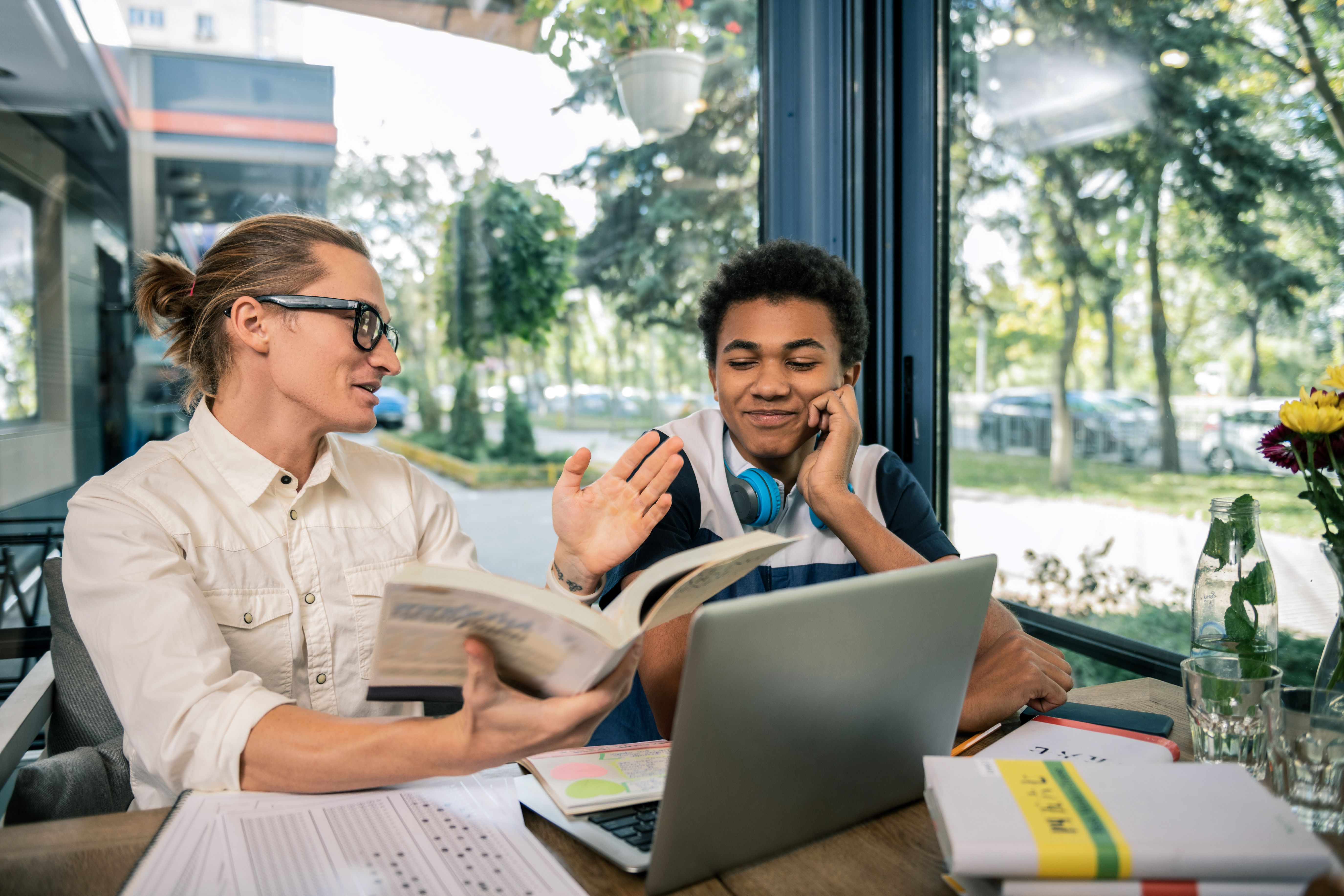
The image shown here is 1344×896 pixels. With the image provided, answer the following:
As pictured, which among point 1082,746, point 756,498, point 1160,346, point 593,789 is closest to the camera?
point 593,789

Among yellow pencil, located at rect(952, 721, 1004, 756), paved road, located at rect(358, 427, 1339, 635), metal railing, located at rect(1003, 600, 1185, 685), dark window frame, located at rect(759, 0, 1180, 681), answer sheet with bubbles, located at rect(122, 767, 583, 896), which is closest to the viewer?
answer sheet with bubbles, located at rect(122, 767, 583, 896)

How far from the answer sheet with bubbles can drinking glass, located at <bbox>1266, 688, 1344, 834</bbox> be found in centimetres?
77

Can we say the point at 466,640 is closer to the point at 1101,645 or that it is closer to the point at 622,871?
the point at 622,871

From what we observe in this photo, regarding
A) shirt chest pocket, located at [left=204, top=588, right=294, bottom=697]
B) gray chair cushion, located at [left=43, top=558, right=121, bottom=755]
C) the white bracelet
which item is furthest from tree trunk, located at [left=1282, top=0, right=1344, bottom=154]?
gray chair cushion, located at [left=43, top=558, right=121, bottom=755]

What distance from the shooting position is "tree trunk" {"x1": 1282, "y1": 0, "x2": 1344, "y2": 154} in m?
1.63

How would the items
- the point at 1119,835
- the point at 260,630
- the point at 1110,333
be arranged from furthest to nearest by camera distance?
the point at 1110,333 → the point at 260,630 → the point at 1119,835

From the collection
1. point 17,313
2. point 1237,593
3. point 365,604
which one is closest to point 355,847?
point 365,604

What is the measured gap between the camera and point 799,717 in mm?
798

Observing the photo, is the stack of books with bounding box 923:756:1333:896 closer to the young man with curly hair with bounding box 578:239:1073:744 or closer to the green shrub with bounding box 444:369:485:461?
the young man with curly hair with bounding box 578:239:1073:744

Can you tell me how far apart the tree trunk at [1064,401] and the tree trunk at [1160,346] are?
20 cm

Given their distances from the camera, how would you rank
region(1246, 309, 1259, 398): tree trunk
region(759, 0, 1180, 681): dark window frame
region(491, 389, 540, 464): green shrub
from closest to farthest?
region(1246, 309, 1259, 398): tree trunk < region(759, 0, 1180, 681): dark window frame < region(491, 389, 540, 464): green shrub

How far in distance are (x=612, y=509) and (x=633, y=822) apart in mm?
484

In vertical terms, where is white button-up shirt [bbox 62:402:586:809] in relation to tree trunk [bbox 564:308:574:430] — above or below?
below

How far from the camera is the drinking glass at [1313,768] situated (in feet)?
2.94
